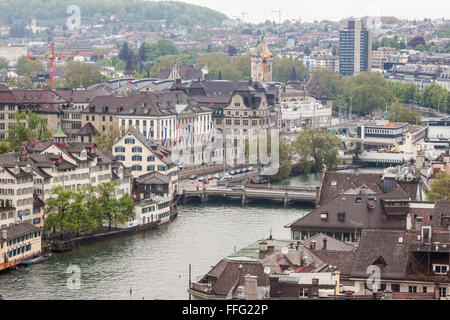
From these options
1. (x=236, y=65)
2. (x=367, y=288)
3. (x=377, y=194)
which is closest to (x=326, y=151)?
(x=377, y=194)

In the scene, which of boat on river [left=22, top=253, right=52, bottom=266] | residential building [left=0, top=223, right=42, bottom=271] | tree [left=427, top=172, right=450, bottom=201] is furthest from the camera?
tree [left=427, top=172, right=450, bottom=201]

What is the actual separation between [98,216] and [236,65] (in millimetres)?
100252

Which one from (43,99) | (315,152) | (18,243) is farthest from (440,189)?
(43,99)

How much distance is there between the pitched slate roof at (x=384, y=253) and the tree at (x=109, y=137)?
3947 centimetres

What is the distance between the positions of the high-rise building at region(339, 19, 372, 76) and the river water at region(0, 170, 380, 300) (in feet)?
389

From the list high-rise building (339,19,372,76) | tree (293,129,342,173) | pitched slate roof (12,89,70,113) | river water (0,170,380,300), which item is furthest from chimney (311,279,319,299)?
high-rise building (339,19,372,76)

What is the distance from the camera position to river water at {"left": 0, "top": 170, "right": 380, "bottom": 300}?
3344cm

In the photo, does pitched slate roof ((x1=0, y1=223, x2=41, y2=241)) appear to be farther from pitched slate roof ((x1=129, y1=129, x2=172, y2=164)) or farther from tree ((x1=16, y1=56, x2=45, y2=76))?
tree ((x1=16, y1=56, x2=45, y2=76))

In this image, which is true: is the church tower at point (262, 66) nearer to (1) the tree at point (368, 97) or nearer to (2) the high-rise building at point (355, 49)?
(1) the tree at point (368, 97)

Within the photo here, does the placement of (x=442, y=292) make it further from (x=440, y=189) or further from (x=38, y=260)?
(x=440, y=189)

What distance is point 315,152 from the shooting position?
240 feet

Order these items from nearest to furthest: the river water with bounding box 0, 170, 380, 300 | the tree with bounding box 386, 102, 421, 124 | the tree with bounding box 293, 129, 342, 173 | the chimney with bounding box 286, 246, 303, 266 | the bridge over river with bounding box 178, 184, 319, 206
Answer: the chimney with bounding box 286, 246, 303, 266
the river water with bounding box 0, 170, 380, 300
the bridge over river with bounding box 178, 184, 319, 206
the tree with bounding box 293, 129, 342, 173
the tree with bounding box 386, 102, 421, 124

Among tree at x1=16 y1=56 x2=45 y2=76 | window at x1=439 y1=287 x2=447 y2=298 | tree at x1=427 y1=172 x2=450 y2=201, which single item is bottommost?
tree at x1=427 y1=172 x2=450 y2=201

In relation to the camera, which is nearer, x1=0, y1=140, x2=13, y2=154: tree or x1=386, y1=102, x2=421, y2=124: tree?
x1=0, y1=140, x2=13, y2=154: tree
